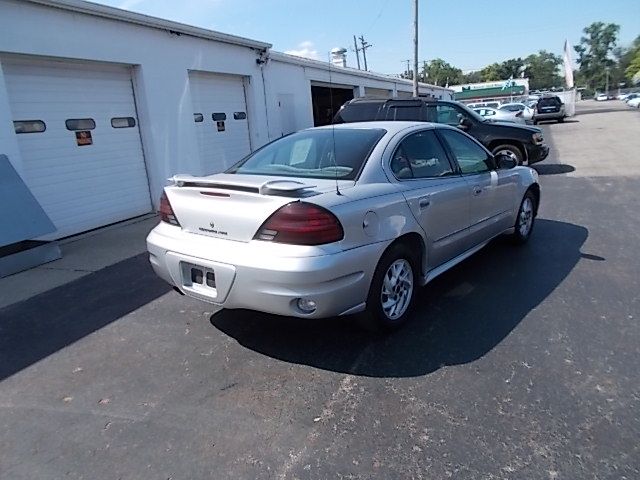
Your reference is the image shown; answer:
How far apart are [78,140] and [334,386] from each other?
21.4 ft

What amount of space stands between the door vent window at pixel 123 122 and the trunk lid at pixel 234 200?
5.41 metres

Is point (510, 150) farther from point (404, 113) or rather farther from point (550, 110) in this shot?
point (550, 110)

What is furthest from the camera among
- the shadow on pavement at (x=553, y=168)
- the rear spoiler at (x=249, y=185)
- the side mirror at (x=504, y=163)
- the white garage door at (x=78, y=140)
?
the shadow on pavement at (x=553, y=168)

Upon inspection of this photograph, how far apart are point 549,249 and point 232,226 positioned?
4.02m

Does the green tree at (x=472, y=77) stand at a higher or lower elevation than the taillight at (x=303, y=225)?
higher

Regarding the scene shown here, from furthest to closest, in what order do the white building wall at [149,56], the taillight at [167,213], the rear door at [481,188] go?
the white building wall at [149,56] < the rear door at [481,188] < the taillight at [167,213]

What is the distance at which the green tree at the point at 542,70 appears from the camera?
13462cm

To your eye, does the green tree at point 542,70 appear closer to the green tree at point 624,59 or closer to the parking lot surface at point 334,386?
the green tree at point 624,59

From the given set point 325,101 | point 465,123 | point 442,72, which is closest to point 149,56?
point 465,123

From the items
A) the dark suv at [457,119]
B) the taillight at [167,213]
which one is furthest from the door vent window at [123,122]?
the taillight at [167,213]

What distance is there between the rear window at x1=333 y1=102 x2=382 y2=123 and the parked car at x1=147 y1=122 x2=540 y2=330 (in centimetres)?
558

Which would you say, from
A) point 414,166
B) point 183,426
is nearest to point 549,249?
point 414,166

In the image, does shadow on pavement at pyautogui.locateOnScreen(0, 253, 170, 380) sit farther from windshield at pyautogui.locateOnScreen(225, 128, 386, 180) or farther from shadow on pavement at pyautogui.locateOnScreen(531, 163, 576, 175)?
shadow on pavement at pyautogui.locateOnScreen(531, 163, 576, 175)

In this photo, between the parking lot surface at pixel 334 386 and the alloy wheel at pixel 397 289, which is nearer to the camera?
the parking lot surface at pixel 334 386
